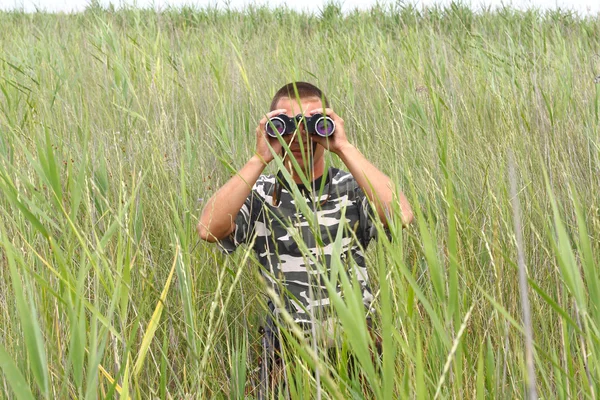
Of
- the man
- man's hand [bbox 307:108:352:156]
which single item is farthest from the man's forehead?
man's hand [bbox 307:108:352:156]

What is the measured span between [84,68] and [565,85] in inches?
91.6

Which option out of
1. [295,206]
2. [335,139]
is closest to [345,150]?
[335,139]

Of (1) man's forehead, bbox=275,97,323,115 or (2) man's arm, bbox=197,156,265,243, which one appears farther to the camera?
(1) man's forehead, bbox=275,97,323,115

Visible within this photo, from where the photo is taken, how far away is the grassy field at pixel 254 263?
63 centimetres

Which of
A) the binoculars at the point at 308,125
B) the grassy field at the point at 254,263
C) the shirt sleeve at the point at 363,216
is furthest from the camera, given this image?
the shirt sleeve at the point at 363,216

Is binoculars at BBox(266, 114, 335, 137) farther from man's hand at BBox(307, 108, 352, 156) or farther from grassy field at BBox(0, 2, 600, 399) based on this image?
grassy field at BBox(0, 2, 600, 399)

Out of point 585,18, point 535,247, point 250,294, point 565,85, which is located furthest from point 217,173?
point 585,18

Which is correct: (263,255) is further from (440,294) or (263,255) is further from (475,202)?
(440,294)

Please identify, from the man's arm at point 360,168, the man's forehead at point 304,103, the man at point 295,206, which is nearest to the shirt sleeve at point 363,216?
the man at point 295,206

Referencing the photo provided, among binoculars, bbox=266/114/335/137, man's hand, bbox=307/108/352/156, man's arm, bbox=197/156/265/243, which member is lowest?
man's arm, bbox=197/156/265/243

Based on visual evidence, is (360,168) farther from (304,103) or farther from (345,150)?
(304,103)

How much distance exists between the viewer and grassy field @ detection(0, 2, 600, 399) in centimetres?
63

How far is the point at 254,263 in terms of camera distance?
1138mm

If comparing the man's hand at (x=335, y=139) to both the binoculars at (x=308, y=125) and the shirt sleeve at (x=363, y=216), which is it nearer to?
the binoculars at (x=308, y=125)
